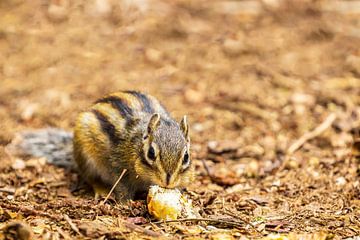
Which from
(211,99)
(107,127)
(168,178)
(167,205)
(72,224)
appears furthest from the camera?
(211,99)

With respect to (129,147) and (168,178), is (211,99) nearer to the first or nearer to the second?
(129,147)

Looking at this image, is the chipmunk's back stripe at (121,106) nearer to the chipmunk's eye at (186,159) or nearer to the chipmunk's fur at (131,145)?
the chipmunk's fur at (131,145)

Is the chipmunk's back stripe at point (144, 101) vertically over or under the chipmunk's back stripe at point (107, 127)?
over

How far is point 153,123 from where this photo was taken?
5.17 metres

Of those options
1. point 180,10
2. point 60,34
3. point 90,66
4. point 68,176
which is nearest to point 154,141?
point 68,176

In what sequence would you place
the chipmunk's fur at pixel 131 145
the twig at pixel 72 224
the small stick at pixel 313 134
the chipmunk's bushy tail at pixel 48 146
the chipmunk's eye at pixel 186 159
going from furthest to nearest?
the small stick at pixel 313 134
the chipmunk's bushy tail at pixel 48 146
the chipmunk's eye at pixel 186 159
the chipmunk's fur at pixel 131 145
the twig at pixel 72 224

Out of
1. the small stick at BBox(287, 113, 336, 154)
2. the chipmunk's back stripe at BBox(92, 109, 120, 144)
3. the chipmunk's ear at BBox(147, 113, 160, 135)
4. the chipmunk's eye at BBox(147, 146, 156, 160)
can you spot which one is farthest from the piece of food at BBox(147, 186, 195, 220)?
the small stick at BBox(287, 113, 336, 154)

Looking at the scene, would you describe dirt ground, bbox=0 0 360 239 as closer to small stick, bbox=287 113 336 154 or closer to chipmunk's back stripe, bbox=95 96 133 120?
small stick, bbox=287 113 336 154

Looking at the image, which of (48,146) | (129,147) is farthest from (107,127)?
(48,146)

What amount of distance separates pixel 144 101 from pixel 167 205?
5.06ft

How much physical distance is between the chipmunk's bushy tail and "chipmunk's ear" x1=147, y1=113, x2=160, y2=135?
1.52 m

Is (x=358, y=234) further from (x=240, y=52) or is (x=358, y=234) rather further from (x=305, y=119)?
(x=240, y=52)

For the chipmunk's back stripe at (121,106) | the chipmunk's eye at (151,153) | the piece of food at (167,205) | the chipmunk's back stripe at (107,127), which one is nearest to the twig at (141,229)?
the piece of food at (167,205)

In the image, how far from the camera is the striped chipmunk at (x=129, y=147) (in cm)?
493
